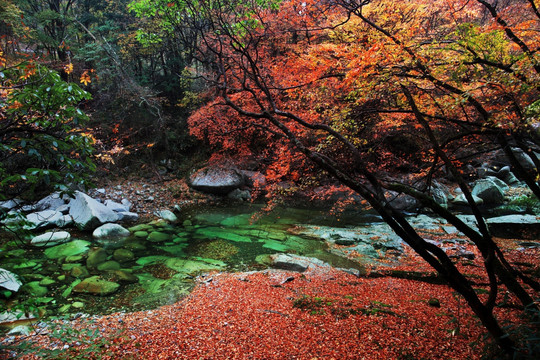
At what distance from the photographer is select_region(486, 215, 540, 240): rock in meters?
10.2

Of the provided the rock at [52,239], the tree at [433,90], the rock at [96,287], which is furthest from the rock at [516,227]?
the rock at [52,239]

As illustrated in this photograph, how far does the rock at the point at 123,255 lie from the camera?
28.8 ft

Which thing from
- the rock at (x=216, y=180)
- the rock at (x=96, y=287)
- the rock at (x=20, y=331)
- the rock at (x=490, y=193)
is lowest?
the rock at (x=96, y=287)

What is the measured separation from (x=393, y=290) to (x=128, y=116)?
1977 cm

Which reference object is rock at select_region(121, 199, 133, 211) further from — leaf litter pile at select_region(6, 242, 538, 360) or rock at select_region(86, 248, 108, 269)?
leaf litter pile at select_region(6, 242, 538, 360)

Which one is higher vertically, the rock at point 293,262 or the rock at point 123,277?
the rock at point 293,262

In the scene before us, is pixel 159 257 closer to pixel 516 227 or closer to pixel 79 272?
pixel 79 272

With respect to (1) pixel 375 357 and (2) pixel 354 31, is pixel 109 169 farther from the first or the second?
(1) pixel 375 357

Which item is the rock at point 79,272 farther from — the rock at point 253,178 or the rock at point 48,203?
the rock at point 253,178

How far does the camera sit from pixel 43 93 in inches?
108

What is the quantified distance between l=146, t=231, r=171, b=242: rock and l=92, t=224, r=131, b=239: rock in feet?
2.98

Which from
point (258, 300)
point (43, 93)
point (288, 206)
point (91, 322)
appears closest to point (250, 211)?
point (288, 206)

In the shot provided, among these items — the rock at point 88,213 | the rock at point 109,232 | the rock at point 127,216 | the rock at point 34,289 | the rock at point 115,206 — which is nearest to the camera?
the rock at point 34,289

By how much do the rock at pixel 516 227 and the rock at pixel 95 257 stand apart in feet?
45.8
